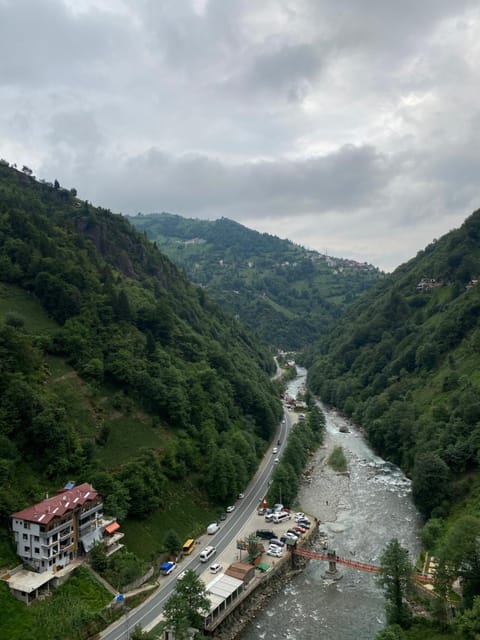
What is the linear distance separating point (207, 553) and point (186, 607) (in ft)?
Result: 44.3

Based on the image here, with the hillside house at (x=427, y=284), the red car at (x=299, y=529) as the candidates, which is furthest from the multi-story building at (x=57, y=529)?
the hillside house at (x=427, y=284)

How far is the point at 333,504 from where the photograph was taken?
73.1m

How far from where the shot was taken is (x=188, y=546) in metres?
55.2

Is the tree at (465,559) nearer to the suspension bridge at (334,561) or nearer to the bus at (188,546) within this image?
the suspension bridge at (334,561)

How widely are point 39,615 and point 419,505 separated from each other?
4681cm

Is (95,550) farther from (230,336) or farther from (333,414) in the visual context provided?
(230,336)

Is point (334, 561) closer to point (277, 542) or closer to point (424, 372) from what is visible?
point (277, 542)

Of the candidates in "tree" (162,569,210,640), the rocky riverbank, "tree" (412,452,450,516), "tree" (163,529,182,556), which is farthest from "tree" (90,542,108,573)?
"tree" (412,452,450,516)

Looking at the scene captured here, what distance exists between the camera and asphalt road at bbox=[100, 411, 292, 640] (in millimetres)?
41688

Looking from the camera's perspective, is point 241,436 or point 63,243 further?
point 63,243

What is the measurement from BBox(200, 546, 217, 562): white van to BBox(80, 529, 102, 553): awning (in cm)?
1077

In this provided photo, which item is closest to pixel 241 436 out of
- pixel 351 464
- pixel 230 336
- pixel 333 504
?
pixel 333 504

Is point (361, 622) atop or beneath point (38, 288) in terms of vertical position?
beneath

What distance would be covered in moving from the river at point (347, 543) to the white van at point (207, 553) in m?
7.94
